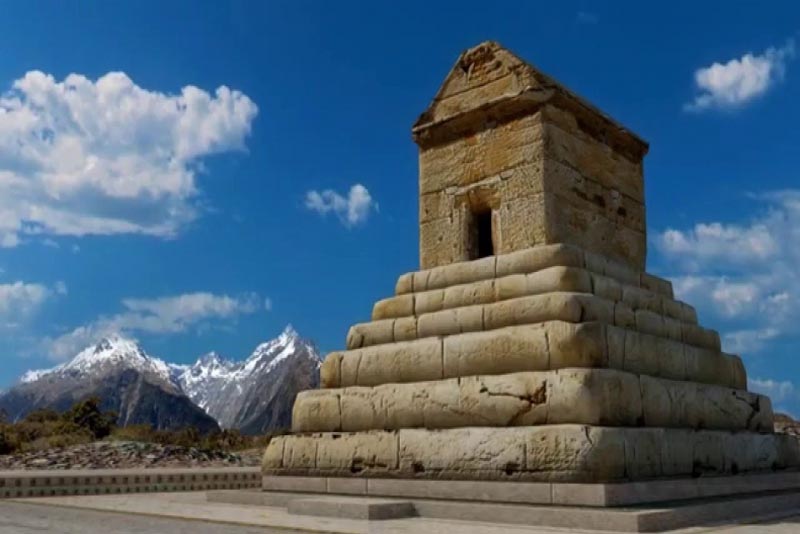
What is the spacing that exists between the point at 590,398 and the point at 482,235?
11.0 ft

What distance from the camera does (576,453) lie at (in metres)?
7.29

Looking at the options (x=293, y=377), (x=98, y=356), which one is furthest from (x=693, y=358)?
(x=98, y=356)

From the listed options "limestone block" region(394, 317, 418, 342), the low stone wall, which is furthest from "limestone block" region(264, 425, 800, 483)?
the low stone wall

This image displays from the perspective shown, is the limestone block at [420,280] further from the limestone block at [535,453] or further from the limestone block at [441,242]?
the limestone block at [535,453]

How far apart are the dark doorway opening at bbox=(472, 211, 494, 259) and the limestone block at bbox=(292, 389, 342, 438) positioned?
2448 millimetres

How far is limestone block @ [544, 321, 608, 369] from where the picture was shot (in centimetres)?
793

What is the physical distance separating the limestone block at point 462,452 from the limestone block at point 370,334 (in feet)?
5.02

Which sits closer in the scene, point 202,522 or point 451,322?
point 202,522

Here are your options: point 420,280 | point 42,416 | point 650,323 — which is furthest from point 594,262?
point 42,416

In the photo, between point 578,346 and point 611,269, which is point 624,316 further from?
point 578,346

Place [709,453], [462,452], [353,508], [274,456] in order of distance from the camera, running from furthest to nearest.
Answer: [274,456], [709,453], [462,452], [353,508]

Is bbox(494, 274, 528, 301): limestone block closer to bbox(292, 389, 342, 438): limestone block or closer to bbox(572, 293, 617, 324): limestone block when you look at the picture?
bbox(572, 293, 617, 324): limestone block

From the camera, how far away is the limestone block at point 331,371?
32.6 feet

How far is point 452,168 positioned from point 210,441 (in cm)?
1423
